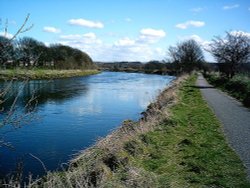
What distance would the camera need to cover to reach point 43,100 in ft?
102

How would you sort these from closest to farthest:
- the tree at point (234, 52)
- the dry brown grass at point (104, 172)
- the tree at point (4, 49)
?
1. the tree at point (4, 49)
2. the dry brown grass at point (104, 172)
3. the tree at point (234, 52)

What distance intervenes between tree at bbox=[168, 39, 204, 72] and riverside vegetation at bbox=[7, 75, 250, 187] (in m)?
74.2

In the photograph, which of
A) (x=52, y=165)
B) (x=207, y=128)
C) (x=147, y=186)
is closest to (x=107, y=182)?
(x=147, y=186)

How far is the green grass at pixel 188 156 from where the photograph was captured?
8.02m

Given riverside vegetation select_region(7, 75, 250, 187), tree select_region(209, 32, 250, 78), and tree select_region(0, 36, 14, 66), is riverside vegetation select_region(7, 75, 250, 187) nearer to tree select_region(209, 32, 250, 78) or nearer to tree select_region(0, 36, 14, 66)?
tree select_region(0, 36, 14, 66)

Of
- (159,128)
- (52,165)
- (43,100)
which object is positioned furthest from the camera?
(43,100)

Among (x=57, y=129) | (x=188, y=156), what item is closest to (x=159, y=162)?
(x=188, y=156)

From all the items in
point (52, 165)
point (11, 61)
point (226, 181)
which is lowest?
point (52, 165)

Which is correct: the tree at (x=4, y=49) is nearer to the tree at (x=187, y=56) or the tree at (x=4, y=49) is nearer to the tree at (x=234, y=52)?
the tree at (x=234, y=52)

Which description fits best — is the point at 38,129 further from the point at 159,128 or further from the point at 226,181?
the point at 226,181

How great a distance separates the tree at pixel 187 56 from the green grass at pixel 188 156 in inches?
2904

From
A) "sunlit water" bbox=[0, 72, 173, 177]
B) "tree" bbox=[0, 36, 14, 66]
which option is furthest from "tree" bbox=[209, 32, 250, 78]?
"tree" bbox=[0, 36, 14, 66]

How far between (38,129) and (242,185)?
1307cm

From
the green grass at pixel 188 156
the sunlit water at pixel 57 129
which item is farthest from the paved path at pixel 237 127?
the sunlit water at pixel 57 129
